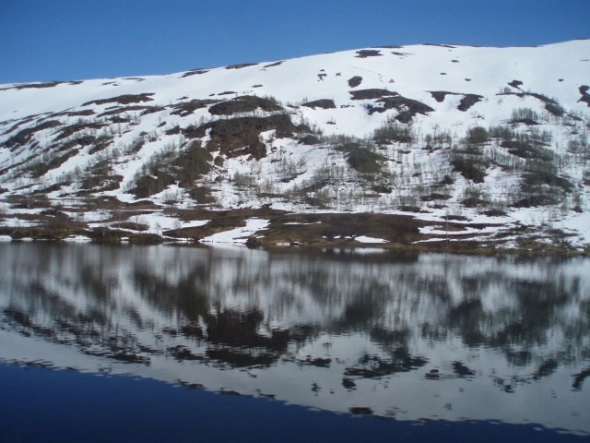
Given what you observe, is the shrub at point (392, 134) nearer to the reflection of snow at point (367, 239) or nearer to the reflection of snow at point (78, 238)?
the reflection of snow at point (367, 239)

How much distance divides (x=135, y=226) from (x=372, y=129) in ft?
232

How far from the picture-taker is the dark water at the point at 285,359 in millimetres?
12750

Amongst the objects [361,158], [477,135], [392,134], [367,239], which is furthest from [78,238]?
[477,135]

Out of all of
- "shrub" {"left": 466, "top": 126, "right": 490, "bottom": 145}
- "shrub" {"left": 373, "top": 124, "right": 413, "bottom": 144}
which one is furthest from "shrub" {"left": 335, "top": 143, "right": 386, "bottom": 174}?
"shrub" {"left": 466, "top": 126, "right": 490, "bottom": 145}

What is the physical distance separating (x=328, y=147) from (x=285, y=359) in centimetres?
10588

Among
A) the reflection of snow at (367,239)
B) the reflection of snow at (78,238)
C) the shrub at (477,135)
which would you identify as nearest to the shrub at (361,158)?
the shrub at (477,135)

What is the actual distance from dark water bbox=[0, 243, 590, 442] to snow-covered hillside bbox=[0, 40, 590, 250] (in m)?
43.6

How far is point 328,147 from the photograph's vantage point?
122 metres

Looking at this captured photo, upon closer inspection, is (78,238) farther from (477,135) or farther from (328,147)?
(477,135)

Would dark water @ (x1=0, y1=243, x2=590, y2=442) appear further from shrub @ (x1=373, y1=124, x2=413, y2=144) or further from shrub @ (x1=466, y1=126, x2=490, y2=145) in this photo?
shrub @ (x1=373, y1=124, x2=413, y2=144)

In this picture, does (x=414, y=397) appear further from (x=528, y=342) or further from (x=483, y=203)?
(x=483, y=203)

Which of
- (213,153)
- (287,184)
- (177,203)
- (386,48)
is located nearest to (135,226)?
(177,203)

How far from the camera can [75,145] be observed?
12825cm

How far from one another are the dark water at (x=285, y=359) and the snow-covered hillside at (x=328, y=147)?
43.6 m
